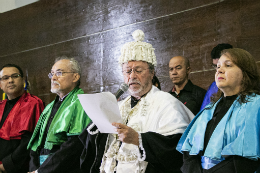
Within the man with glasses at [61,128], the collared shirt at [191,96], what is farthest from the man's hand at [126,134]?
Result: the collared shirt at [191,96]

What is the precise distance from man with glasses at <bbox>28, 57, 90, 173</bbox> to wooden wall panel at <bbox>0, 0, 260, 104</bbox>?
1190 mm

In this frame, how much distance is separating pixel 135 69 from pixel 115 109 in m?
0.79

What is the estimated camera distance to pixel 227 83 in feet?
7.34

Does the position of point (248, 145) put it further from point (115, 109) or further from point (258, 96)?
point (115, 109)

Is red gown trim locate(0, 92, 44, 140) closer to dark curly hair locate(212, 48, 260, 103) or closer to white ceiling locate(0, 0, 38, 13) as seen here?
white ceiling locate(0, 0, 38, 13)

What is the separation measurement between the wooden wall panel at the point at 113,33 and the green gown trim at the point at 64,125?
4.75 feet

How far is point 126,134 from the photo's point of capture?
2.44 meters

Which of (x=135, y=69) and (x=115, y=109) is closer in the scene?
(x=115, y=109)

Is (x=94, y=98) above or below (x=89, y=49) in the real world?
below

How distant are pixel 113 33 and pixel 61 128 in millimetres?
2228

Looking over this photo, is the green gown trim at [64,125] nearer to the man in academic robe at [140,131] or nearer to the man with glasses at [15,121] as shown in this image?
the man with glasses at [15,121]

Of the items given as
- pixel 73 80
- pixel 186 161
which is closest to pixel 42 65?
pixel 73 80

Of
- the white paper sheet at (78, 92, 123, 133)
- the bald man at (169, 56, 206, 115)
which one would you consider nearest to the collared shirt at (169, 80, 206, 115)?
the bald man at (169, 56, 206, 115)

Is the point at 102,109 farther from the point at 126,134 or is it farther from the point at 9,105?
the point at 9,105
